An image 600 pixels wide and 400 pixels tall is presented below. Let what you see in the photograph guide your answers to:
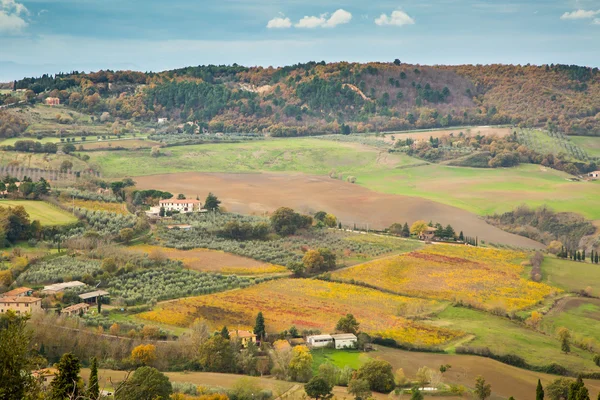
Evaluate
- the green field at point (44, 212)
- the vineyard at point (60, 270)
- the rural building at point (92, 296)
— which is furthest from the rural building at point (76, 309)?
the green field at point (44, 212)

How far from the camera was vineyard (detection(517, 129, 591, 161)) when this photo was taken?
106m

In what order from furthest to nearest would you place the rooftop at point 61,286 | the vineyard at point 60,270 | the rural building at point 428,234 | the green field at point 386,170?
1. the green field at point 386,170
2. the rural building at point 428,234
3. the vineyard at point 60,270
4. the rooftop at point 61,286

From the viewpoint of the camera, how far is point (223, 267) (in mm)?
56000

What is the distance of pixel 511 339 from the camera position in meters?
44.0

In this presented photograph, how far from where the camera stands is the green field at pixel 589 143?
11006cm

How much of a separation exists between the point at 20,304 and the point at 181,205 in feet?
95.3

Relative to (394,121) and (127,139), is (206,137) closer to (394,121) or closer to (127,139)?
(127,139)

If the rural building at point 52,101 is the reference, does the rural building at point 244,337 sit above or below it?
below

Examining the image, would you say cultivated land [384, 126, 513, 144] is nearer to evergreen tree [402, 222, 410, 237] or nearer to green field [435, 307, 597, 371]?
evergreen tree [402, 222, 410, 237]

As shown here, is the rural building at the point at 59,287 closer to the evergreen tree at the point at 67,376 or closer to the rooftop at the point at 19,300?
the rooftop at the point at 19,300

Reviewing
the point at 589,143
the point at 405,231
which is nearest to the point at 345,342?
the point at 405,231

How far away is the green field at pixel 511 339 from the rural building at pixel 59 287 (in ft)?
64.4

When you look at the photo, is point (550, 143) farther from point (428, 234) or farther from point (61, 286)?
point (61, 286)

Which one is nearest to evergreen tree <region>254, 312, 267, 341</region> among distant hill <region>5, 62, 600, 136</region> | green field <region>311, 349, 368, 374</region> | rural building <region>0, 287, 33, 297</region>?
green field <region>311, 349, 368, 374</region>
